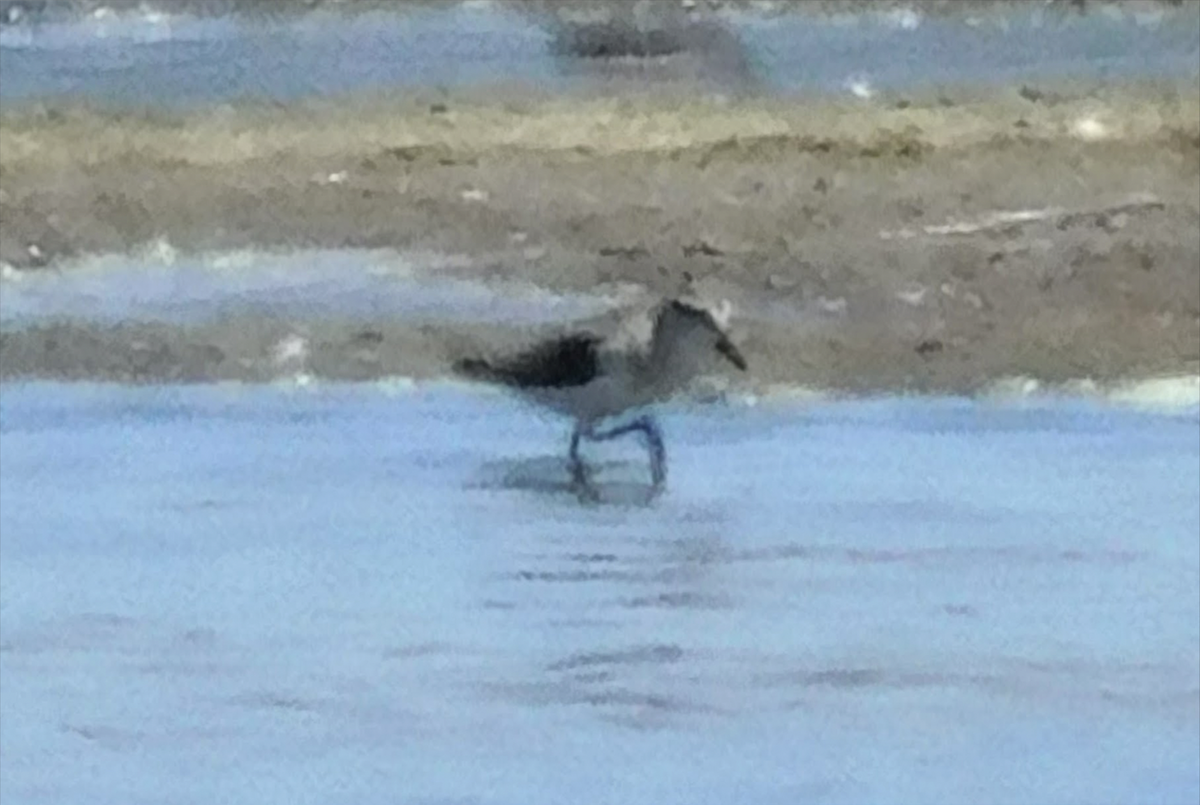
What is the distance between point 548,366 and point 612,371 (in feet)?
0.09

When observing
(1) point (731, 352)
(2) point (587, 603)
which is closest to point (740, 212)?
(1) point (731, 352)

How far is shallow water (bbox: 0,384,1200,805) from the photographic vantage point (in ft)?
2.55

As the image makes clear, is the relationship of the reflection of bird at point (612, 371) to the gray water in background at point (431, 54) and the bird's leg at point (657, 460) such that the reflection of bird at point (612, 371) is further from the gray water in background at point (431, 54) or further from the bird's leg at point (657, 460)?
the gray water in background at point (431, 54)

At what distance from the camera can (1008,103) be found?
2.55 ft

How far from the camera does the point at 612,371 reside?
0.79 m

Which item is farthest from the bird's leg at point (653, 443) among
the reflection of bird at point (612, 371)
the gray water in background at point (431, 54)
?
the gray water in background at point (431, 54)

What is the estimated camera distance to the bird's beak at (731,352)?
2.57 ft

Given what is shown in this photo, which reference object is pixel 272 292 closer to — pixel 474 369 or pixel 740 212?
pixel 474 369

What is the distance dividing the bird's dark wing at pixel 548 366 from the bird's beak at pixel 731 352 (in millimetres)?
51

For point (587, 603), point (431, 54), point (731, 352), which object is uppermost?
point (431, 54)

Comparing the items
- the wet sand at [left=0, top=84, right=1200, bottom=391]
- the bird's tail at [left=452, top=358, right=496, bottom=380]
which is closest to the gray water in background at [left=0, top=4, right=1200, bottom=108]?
the wet sand at [left=0, top=84, right=1200, bottom=391]

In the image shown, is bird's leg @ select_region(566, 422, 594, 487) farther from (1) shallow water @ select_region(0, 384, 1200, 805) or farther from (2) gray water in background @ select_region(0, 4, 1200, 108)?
(2) gray water in background @ select_region(0, 4, 1200, 108)

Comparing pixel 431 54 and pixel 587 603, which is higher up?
pixel 431 54

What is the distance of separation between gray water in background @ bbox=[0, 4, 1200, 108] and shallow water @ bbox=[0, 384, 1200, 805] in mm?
130
